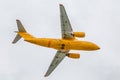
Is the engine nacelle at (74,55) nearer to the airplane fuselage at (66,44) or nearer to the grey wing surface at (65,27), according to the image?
the grey wing surface at (65,27)

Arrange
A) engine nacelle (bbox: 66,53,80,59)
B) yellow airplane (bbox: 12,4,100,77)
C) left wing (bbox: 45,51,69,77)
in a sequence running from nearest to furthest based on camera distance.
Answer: yellow airplane (bbox: 12,4,100,77), engine nacelle (bbox: 66,53,80,59), left wing (bbox: 45,51,69,77)

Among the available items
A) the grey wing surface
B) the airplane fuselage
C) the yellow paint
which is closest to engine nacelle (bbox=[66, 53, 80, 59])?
the yellow paint

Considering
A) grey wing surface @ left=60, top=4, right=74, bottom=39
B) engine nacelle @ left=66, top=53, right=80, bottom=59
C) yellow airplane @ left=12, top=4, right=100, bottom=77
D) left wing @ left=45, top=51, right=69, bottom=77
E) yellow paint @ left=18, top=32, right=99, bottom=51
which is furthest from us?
left wing @ left=45, top=51, right=69, bottom=77

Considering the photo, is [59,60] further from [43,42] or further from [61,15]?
[61,15]

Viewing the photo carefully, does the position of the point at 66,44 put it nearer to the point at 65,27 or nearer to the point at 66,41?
the point at 66,41

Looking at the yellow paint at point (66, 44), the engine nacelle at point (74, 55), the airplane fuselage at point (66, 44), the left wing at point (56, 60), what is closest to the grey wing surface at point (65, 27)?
the yellow paint at point (66, 44)

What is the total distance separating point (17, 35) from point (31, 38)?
355 cm

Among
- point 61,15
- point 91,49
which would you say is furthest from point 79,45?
point 61,15

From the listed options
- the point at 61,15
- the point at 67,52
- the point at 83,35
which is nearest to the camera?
the point at 61,15

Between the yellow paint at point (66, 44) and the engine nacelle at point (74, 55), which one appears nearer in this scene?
the yellow paint at point (66, 44)

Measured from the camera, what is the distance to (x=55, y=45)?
2222 inches

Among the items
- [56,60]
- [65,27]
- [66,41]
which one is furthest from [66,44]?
[56,60]

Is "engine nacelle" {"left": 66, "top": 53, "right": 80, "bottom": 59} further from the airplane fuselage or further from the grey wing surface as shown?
the airplane fuselage

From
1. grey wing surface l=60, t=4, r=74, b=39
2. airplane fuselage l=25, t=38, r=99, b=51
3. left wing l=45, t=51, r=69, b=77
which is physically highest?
grey wing surface l=60, t=4, r=74, b=39
